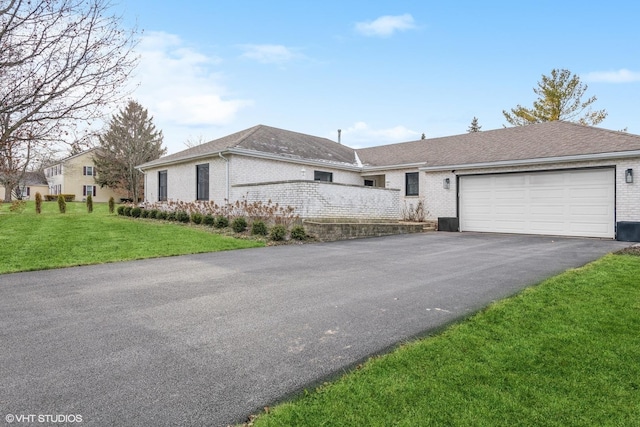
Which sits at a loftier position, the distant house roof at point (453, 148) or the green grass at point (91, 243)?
the distant house roof at point (453, 148)

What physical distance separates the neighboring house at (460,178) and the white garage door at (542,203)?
0.03m

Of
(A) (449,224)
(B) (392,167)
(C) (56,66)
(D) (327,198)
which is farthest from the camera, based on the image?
(B) (392,167)

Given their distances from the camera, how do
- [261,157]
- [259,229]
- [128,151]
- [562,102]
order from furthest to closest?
[128,151] < [562,102] < [261,157] < [259,229]

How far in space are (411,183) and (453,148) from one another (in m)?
2.67

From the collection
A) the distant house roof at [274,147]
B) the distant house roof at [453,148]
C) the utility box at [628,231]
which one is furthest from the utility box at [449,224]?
the distant house roof at [274,147]

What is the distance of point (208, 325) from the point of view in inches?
153

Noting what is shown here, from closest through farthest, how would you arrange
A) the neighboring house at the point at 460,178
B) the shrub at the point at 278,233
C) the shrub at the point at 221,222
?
the shrub at the point at 278,233
the neighboring house at the point at 460,178
the shrub at the point at 221,222

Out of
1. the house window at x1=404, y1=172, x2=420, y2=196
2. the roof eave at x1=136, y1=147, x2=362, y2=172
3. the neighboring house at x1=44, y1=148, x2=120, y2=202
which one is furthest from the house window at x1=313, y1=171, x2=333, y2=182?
the neighboring house at x1=44, y1=148, x2=120, y2=202

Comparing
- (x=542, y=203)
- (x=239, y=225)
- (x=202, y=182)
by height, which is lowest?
(x=239, y=225)

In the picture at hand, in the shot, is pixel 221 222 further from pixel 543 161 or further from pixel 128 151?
pixel 128 151

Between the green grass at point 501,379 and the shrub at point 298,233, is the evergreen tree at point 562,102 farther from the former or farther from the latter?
the green grass at point 501,379

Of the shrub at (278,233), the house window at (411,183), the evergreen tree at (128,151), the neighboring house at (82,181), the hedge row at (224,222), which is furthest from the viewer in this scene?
the neighboring house at (82,181)

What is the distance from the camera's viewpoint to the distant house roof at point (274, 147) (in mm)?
15648

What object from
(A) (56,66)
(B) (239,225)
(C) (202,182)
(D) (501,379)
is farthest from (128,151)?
(D) (501,379)
